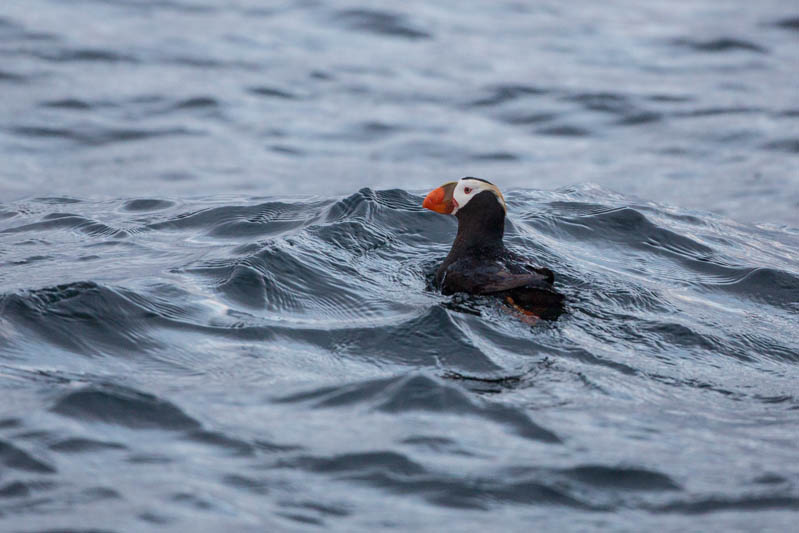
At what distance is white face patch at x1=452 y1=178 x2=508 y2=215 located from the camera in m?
7.09

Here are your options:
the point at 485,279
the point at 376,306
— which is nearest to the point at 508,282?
the point at 485,279

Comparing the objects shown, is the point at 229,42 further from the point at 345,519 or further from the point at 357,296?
the point at 345,519

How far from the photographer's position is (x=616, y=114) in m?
14.5

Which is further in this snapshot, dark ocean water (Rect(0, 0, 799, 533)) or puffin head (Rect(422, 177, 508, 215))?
puffin head (Rect(422, 177, 508, 215))

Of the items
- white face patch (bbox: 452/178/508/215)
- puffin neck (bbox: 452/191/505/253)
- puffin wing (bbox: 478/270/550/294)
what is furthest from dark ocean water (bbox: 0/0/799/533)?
white face patch (bbox: 452/178/508/215)

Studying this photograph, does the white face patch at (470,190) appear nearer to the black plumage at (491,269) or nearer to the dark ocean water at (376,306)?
the black plumage at (491,269)

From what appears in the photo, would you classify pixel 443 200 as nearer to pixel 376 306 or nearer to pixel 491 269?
pixel 491 269

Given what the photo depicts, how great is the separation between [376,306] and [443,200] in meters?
1.18

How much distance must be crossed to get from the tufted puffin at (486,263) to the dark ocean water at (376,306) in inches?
5.8

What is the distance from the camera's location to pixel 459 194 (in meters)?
7.17

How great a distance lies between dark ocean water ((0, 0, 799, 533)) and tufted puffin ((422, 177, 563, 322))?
0.15m

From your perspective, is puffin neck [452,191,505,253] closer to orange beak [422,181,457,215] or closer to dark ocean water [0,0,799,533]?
orange beak [422,181,457,215]

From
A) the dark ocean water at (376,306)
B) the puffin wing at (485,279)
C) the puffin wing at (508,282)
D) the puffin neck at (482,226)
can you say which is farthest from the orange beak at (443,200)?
the puffin wing at (508,282)

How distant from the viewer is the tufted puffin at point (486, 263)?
629 cm
